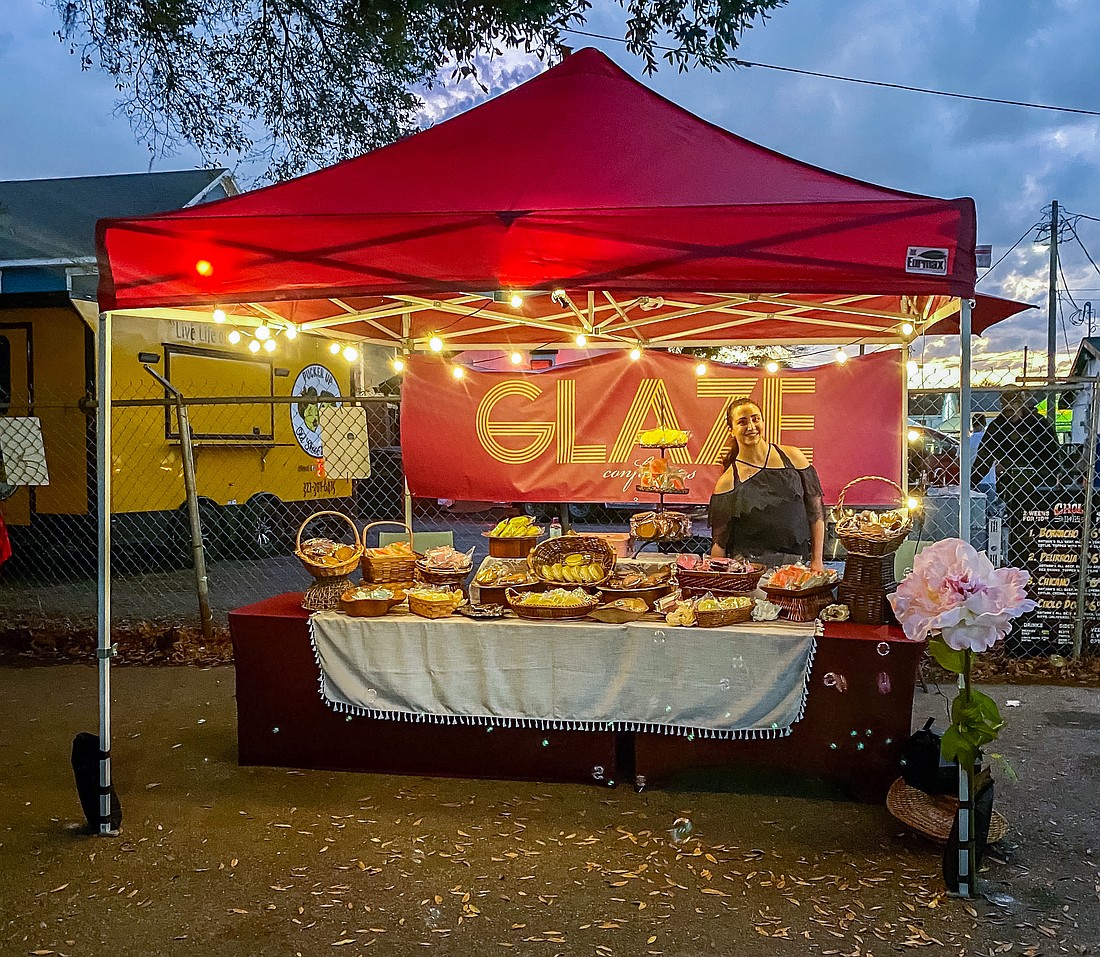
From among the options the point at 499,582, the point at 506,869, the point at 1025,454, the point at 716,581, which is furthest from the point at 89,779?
the point at 1025,454

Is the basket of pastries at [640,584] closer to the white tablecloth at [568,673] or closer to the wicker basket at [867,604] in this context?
the white tablecloth at [568,673]

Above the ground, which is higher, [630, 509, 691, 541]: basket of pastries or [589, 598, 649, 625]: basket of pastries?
[630, 509, 691, 541]: basket of pastries

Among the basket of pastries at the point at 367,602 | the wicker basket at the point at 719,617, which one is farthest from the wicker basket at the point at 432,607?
the wicker basket at the point at 719,617

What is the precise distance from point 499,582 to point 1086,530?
186 inches

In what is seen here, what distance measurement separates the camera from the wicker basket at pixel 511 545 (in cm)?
567

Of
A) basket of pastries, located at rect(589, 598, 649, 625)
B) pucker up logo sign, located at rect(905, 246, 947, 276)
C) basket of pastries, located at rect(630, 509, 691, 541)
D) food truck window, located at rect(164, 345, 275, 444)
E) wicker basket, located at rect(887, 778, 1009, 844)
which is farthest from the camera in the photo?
food truck window, located at rect(164, 345, 275, 444)

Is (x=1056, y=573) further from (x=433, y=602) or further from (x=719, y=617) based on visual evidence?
(x=433, y=602)

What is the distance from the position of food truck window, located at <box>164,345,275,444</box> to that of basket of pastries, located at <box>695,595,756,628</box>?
7.88 m

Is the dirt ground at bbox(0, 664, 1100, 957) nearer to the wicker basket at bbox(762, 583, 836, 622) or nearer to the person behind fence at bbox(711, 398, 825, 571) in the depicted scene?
the wicker basket at bbox(762, 583, 836, 622)

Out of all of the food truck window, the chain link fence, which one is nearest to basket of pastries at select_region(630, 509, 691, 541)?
the chain link fence

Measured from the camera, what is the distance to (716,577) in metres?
4.51

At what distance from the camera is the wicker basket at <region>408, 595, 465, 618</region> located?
4527 millimetres

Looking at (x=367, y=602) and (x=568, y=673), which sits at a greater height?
(x=367, y=602)

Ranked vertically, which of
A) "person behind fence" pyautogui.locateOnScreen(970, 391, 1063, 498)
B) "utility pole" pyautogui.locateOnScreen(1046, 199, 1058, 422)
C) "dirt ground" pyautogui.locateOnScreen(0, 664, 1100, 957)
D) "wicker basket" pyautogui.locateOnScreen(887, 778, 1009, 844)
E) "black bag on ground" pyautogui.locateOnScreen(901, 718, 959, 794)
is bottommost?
"dirt ground" pyautogui.locateOnScreen(0, 664, 1100, 957)
